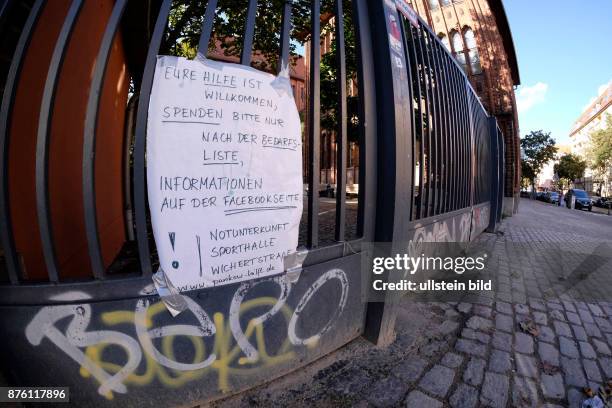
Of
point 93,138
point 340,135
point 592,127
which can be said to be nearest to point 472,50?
point 340,135

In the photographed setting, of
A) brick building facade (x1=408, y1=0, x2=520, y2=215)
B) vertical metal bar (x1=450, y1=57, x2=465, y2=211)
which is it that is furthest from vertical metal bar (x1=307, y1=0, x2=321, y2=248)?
brick building facade (x1=408, y1=0, x2=520, y2=215)

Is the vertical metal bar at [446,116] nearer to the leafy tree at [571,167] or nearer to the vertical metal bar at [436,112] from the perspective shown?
the vertical metal bar at [436,112]

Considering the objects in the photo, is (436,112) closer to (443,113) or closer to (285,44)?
(443,113)

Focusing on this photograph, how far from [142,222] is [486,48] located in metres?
25.9

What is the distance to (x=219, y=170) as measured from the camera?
5.12 feet

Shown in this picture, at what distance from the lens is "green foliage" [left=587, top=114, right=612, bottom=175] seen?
31.0 metres

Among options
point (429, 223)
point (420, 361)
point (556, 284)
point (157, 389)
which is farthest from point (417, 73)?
point (556, 284)

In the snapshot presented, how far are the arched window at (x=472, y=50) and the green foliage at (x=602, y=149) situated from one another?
22636 millimetres

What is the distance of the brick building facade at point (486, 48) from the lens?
1914 cm

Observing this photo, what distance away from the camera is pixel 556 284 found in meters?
4.04

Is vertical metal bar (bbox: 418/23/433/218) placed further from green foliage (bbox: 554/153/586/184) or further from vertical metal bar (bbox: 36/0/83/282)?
green foliage (bbox: 554/153/586/184)

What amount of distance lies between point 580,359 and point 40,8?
4.30 m

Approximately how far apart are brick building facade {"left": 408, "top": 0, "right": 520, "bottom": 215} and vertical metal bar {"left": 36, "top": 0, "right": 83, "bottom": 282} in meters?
20.2

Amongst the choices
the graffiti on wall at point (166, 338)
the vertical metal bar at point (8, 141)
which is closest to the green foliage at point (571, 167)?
the graffiti on wall at point (166, 338)
